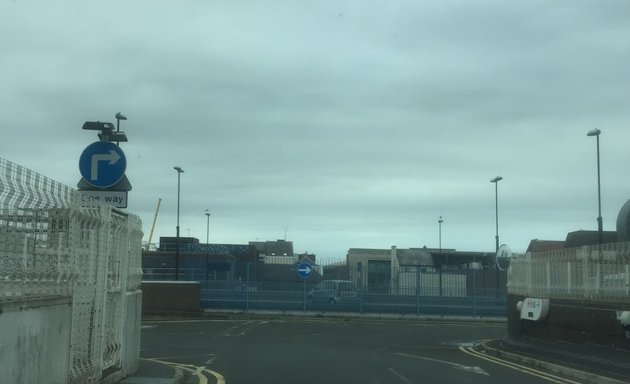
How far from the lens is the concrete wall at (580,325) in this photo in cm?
1446

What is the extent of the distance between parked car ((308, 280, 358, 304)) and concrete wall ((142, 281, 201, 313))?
5690 millimetres

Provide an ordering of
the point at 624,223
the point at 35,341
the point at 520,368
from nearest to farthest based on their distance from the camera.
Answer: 1. the point at 35,341
2. the point at 520,368
3. the point at 624,223

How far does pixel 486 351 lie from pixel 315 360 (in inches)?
244

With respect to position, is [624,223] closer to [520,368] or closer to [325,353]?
[520,368]

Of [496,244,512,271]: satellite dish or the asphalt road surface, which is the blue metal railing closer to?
the asphalt road surface

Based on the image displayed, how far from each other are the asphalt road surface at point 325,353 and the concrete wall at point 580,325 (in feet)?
4.68

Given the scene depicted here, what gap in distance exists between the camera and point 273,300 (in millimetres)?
35469

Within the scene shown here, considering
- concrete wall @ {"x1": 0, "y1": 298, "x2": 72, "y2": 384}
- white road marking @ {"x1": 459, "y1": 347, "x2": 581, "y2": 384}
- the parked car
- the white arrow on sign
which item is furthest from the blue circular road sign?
the parked car

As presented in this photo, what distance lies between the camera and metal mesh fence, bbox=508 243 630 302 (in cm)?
1470

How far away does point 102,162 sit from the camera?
37.1 feet

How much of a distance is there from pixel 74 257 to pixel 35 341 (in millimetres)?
1515

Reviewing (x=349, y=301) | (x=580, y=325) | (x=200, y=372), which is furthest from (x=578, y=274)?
(x=349, y=301)

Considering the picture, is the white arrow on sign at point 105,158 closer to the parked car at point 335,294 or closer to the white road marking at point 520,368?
the white road marking at point 520,368

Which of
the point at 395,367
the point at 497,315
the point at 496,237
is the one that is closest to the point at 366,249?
the point at 496,237
